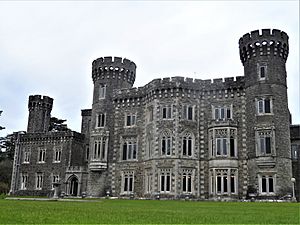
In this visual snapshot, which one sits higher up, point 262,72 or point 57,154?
point 262,72

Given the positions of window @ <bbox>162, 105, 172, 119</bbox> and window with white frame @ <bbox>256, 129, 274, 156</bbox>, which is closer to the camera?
window with white frame @ <bbox>256, 129, 274, 156</bbox>

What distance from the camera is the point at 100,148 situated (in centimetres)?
4478

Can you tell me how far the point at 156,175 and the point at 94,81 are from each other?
15.9 meters

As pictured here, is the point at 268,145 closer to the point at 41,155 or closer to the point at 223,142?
the point at 223,142

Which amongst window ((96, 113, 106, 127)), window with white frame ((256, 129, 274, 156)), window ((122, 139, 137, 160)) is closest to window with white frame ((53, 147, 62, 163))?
window ((96, 113, 106, 127))

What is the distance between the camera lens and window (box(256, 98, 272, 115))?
37.1 m

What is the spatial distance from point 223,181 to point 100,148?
49.7 ft

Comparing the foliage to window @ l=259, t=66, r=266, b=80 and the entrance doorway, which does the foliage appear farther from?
window @ l=259, t=66, r=266, b=80

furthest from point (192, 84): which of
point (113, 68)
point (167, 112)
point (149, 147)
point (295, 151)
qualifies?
point (295, 151)

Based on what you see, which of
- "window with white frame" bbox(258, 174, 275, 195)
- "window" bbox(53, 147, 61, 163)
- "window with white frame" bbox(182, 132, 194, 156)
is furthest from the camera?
"window" bbox(53, 147, 61, 163)

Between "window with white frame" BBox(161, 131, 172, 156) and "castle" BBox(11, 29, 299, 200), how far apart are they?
0.10 metres

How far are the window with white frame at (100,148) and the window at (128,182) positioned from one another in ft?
12.2

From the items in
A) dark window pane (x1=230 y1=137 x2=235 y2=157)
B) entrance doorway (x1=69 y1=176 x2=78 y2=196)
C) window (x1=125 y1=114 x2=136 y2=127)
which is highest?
window (x1=125 y1=114 x2=136 y2=127)

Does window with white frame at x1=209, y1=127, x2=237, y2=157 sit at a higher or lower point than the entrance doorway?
higher
